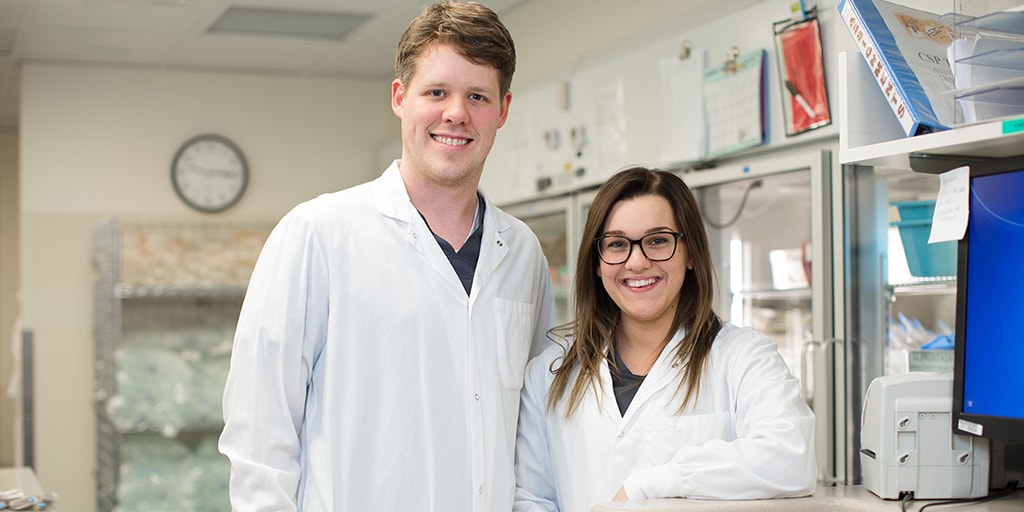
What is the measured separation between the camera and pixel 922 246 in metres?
2.71

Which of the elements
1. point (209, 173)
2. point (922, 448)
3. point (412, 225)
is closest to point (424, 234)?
point (412, 225)

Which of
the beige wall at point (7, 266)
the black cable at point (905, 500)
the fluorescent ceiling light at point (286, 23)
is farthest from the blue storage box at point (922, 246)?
the beige wall at point (7, 266)

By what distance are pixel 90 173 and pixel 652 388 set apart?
188 inches

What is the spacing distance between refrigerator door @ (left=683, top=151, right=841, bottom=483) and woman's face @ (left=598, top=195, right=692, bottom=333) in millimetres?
1070

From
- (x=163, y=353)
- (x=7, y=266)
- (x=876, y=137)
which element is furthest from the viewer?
(x=7, y=266)

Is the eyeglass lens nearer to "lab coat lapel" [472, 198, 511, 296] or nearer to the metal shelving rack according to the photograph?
"lab coat lapel" [472, 198, 511, 296]

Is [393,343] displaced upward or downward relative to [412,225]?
downward

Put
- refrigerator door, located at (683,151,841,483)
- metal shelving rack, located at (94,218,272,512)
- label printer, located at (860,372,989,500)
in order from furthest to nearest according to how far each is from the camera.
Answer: metal shelving rack, located at (94,218,272,512)
refrigerator door, located at (683,151,841,483)
label printer, located at (860,372,989,500)

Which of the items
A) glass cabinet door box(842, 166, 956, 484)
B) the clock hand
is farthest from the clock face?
glass cabinet door box(842, 166, 956, 484)

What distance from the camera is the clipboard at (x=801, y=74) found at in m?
2.96

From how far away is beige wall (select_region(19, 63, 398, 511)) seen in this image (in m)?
5.71

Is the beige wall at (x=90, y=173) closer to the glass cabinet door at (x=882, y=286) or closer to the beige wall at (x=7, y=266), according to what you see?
the beige wall at (x=7, y=266)

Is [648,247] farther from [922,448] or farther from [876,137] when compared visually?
[922,448]

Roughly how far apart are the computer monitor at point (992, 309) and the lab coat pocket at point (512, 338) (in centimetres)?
77
